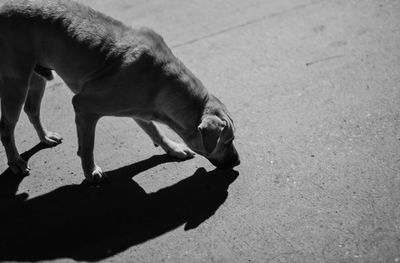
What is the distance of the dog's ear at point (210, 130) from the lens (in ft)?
14.8

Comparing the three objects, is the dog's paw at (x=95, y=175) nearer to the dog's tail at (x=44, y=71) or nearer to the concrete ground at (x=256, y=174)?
the concrete ground at (x=256, y=174)

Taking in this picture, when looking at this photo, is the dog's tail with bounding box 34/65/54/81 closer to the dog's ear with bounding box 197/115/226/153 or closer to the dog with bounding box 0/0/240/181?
the dog with bounding box 0/0/240/181

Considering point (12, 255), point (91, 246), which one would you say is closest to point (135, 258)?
point (91, 246)

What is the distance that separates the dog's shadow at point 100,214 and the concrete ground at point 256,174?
1 centimetres

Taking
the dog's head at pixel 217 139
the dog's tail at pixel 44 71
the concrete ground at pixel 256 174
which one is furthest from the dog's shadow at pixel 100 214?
the dog's tail at pixel 44 71

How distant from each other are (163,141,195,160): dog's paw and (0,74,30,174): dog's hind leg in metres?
1.56

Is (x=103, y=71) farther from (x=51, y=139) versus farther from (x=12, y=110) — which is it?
(x=51, y=139)

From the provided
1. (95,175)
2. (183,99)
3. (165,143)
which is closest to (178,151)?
(165,143)

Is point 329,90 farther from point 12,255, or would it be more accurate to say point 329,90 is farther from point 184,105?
point 12,255

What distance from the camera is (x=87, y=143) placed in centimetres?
488

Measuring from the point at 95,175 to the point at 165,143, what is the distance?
83 centimetres

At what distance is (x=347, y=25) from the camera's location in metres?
7.36

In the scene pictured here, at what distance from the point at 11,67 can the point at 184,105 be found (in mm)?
1688

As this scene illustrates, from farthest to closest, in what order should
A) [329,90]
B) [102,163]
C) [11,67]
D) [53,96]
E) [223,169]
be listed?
[53,96] < [329,90] < [102,163] < [223,169] < [11,67]
